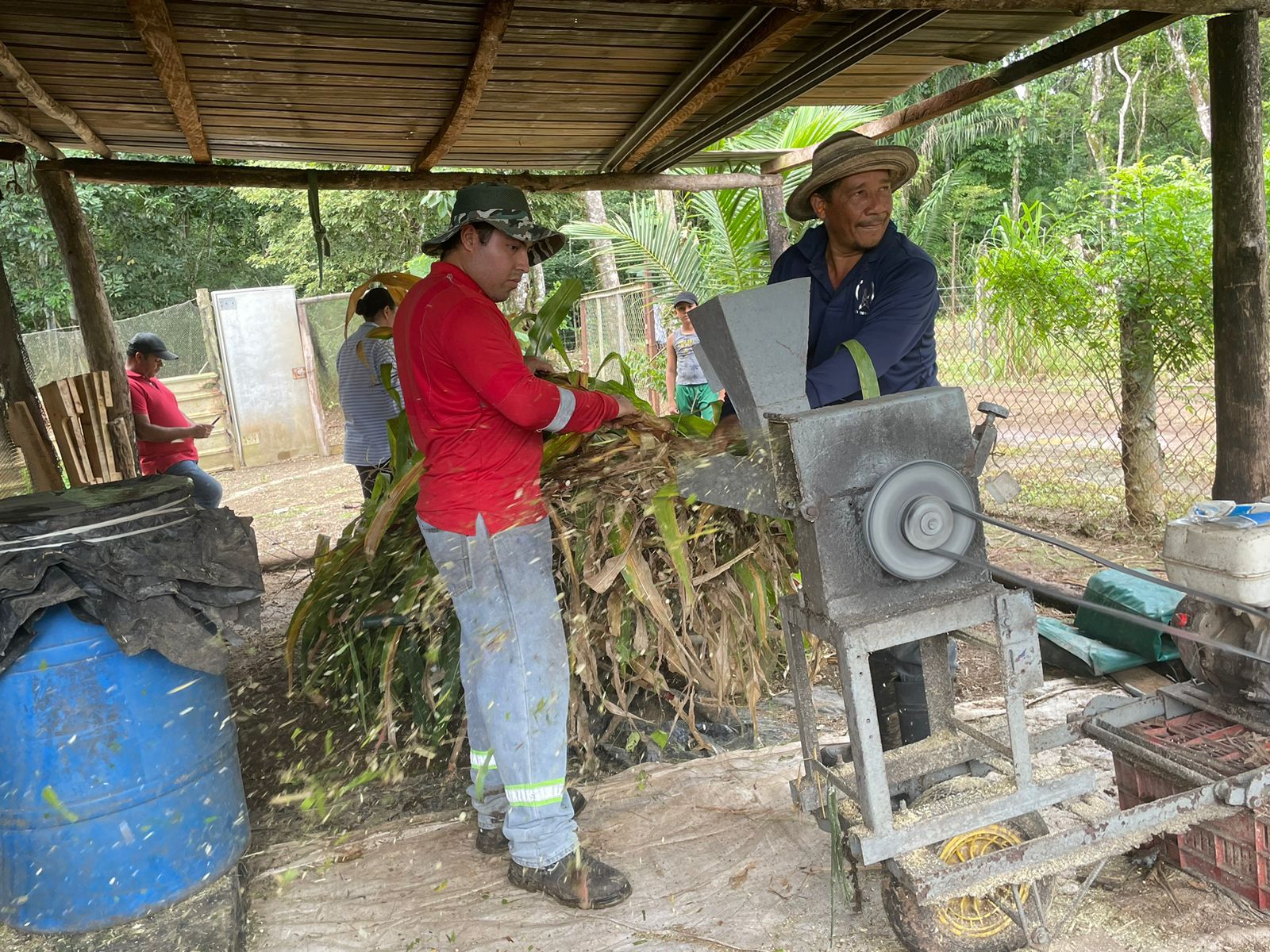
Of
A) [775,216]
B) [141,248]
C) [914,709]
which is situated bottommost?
[914,709]

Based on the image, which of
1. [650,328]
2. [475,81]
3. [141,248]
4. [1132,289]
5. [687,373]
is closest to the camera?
[475,81]

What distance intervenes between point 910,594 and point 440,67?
259 centimetres

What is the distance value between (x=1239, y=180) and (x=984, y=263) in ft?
9.06

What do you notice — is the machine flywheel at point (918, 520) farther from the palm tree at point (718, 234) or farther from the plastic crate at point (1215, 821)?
the palm tree at point (718, 234)

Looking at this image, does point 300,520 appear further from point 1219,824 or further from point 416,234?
point 416,234

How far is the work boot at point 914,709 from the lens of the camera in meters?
2.68

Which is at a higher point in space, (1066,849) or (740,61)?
(740,61)

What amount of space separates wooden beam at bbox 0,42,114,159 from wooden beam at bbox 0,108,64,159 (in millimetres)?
109

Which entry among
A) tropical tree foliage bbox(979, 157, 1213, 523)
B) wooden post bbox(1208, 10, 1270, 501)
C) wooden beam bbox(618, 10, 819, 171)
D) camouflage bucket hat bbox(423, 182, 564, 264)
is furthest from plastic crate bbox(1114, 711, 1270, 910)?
tropical tree foliage bbox(979, 157, 1213, 523)

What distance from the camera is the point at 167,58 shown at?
2889mm

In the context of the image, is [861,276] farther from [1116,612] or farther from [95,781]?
[95,781]

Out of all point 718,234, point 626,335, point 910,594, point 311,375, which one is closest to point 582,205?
point 626,335

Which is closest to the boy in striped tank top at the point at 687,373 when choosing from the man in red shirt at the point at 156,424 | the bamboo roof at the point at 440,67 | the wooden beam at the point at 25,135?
the bamboo roof at the point at 440,67

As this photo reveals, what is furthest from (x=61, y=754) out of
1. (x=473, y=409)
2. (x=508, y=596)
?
(x=473, y=409)
